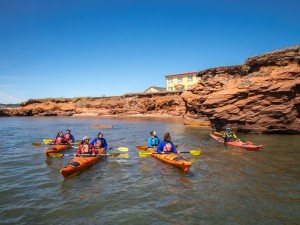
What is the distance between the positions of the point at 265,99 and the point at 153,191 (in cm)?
1741

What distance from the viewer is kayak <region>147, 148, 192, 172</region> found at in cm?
1082

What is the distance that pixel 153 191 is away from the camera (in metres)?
9.00

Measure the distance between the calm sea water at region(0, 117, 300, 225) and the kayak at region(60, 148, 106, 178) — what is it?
29cm

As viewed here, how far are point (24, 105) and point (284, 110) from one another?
6547cm

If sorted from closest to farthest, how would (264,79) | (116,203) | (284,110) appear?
(116,203)
(284,110)
(264,79)

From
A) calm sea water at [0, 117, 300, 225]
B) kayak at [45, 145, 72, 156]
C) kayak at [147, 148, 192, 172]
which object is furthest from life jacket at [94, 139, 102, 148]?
kayak at [147, 148, 192, 172]

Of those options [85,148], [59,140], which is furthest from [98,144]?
[59,140]

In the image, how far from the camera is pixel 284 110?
21.3m

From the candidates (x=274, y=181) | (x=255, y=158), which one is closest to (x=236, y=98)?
(x=255, y=158)

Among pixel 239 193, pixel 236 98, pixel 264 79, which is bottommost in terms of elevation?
pixel 239 193

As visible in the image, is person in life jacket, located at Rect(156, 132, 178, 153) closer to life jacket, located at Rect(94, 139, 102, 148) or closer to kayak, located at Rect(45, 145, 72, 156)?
life jacket, located at Rect(94, 139, 102, 148)

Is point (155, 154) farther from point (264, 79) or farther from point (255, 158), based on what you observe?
point (264, 79)

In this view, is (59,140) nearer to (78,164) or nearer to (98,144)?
(98,144)

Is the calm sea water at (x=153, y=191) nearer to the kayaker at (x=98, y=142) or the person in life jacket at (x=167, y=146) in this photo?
the person in life jacket at (x=167, y=146)
